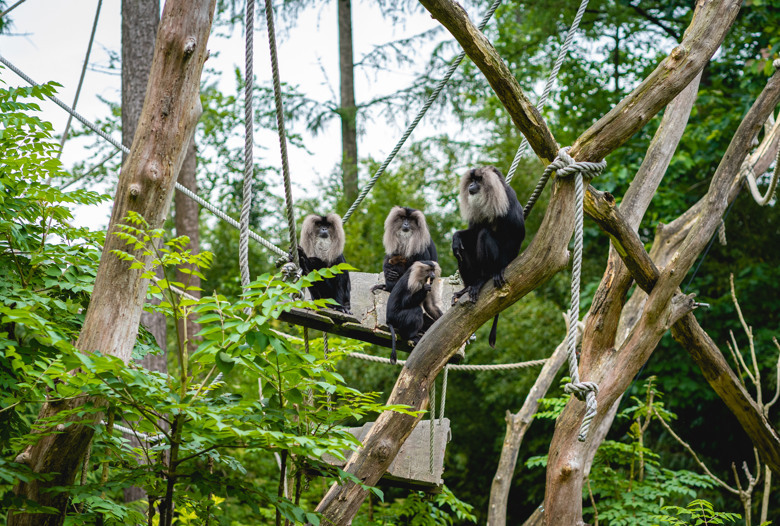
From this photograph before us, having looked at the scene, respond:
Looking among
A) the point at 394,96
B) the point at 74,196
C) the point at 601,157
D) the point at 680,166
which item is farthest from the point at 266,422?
the point at 394,96

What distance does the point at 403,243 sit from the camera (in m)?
5.84

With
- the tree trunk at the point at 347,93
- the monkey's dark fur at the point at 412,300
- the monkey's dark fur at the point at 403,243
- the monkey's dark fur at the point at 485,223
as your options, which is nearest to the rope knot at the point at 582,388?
the monkey's dark fur at the point at 485,223

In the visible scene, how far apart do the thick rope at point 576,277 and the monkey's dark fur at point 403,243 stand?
2.45m

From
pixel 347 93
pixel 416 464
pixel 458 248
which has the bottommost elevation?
pixel 416 464

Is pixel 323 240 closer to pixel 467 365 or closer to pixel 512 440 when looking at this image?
pixel 467 365

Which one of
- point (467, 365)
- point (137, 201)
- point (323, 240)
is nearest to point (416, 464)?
point (467, 365)

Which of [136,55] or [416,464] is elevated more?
[136,55]

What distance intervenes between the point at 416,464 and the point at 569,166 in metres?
2.33

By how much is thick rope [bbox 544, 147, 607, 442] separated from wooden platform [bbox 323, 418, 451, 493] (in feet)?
5.61

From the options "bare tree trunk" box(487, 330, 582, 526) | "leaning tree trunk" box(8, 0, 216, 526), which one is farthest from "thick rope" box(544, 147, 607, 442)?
"bare tree trunk" box(487, 330, 582, 526)

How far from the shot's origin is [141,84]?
713 cm

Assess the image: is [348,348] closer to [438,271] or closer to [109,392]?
[109,392]

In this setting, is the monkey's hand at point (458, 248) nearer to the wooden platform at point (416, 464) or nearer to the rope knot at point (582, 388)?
the wooden platform at point (416, 464)

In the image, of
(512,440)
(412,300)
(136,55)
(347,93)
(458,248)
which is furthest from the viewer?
(347,93)
